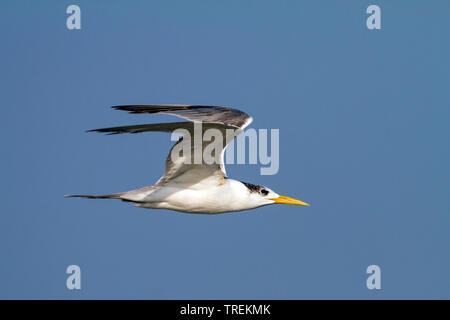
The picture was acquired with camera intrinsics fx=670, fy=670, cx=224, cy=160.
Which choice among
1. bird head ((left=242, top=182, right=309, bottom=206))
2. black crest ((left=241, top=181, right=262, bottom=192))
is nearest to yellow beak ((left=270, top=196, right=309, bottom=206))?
bird head ((left=242, top=182, right=309, bottom=206))

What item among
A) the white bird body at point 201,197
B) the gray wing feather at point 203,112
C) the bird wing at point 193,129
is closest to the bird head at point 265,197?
the white bird body at point 201,197

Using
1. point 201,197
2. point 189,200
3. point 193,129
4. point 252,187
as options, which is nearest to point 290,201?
Result: point 252,187

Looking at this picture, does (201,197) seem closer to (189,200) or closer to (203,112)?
(189,200)

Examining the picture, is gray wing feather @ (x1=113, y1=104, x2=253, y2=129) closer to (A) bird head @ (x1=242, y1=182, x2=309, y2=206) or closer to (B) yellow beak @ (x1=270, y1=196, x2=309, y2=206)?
(A) bird head @ (x1=242, y1=182, x2=309, y2=206)

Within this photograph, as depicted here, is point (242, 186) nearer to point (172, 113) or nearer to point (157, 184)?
point (157, 184)

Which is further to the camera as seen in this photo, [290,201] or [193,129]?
[290,201]

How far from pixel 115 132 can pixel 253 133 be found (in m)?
2.41

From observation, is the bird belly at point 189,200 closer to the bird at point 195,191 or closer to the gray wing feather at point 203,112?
the bird at point 195,191

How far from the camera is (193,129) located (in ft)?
28.9

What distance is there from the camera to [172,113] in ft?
25.2

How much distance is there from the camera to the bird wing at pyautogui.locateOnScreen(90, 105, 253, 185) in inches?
312

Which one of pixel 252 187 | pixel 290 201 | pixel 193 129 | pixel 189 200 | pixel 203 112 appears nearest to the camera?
pixel 203 112

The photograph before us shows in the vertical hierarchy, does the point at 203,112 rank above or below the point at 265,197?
above
